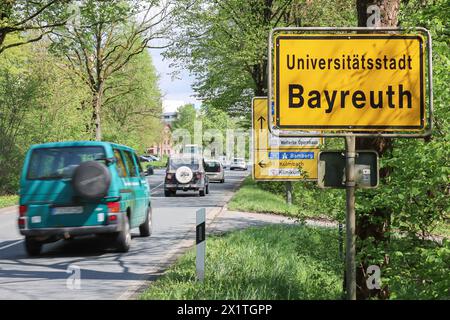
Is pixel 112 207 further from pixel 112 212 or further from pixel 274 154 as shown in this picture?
pixel 274 154

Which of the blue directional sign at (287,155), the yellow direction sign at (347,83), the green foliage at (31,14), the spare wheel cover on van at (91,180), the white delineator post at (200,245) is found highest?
the green foliage at (31,14)

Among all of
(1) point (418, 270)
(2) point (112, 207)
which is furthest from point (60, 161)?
(1) point (418, 270)

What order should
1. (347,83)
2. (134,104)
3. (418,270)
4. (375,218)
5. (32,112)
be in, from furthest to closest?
1. (134,104)
2. (32,112)
3. (375,218)
4. (418,270)
5. (347,83)

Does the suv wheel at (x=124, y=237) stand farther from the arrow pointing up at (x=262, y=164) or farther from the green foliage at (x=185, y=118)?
the green foliage at (x=185, y=118)

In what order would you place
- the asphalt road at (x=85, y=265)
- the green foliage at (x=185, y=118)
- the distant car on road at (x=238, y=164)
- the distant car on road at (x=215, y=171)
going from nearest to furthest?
1. the asphalt road at (x=85, y=265)
2. the distant car on road at (x=215, y=171)
3. the distant car on road at (x=238, y=164)
4. the green foliage at (x=185, y=118)

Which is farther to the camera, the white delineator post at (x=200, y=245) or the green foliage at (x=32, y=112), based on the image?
the green foliage at (x=32, y=112)

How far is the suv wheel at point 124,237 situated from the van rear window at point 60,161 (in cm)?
126

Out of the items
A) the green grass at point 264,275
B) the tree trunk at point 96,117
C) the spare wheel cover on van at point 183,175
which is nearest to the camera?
the green grass at point 264,275

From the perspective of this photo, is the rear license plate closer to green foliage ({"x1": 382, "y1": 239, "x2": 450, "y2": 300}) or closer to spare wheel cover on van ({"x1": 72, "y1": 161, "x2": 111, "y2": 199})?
spare wheel cover on van ({"x1": 72, "y1": 161, "x2": 111, "y2": 199})

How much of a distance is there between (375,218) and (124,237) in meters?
6.00

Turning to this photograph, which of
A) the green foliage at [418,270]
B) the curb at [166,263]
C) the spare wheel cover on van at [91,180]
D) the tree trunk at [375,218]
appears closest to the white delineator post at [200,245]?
the curb at [166,263]

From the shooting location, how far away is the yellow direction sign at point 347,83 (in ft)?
17.0

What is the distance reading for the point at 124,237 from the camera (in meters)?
11.4

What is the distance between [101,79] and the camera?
38.8 metres
